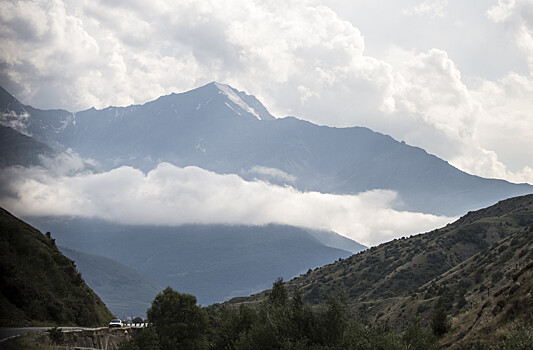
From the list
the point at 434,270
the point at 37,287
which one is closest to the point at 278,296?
the point at 37,287

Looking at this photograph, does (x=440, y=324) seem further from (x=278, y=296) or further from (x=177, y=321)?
(x=177, y=321)

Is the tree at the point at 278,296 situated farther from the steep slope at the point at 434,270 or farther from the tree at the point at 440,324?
the tree at the point at 440,324

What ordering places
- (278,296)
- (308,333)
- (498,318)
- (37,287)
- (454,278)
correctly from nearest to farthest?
1. (498,318)
2. (308,333)
3. (37,287)
4. (278,296)
5. (454,278)

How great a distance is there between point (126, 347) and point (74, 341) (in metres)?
6.30

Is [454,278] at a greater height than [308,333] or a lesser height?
greater

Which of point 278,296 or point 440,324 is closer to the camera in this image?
point 440,324

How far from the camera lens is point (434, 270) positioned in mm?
146500

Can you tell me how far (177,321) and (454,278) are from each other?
6519 centimetres

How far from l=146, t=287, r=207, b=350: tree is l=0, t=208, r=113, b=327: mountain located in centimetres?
1103

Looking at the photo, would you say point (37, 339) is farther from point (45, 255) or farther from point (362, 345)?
point (45, 255)

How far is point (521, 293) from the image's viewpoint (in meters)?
47.8

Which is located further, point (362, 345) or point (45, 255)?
point (45, 255)

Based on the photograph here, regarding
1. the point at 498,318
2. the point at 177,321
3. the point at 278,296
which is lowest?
the point at 498,318

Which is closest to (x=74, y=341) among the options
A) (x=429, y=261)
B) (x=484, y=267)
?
(x=484, y=267)
